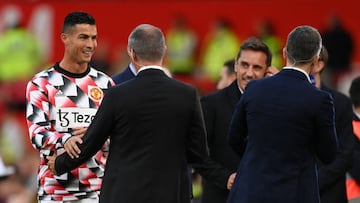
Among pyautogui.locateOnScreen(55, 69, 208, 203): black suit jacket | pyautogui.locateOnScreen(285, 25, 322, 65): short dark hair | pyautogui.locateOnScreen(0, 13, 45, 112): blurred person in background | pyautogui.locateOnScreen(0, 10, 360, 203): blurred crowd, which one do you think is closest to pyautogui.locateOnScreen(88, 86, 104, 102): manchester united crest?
pyautogui.locateOnScreen(55, 69, 208, 203): black suit jacket

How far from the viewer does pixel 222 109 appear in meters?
8.73

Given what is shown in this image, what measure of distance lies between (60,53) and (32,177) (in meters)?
8.69

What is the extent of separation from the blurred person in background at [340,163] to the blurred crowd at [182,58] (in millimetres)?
9111

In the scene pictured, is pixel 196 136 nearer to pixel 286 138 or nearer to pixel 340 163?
pixel 286 138

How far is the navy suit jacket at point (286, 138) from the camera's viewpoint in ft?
24.0

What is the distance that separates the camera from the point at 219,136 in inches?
343

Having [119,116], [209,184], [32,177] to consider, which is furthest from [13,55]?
[119,116]

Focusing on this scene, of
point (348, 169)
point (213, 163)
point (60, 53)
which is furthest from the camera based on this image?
point (60, 53)

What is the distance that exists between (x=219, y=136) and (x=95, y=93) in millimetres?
1099

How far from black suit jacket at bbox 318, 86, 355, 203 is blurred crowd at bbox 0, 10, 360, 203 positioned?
9.11 metres

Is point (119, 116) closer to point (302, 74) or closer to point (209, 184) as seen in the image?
point (302, 74)

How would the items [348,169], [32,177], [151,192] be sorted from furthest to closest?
1. [32,177]
2. [348,169]
3. [151,192]

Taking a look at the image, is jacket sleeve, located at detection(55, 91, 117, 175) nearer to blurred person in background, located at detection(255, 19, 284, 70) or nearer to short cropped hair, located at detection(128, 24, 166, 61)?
short cropped hair, located at detection(128, 24, 166, 61)

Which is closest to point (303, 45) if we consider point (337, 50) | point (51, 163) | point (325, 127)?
point (325, 127)
